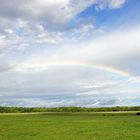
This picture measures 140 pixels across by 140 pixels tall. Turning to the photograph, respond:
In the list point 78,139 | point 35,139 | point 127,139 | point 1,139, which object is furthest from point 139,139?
point 1,139

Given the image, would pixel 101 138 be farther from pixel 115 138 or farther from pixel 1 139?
pixel 1 139

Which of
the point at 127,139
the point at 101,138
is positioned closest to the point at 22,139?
the point at 101,138

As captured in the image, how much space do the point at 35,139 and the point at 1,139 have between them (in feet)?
13.4

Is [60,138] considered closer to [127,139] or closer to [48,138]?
[48,138]

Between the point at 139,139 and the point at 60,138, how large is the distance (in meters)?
9.67

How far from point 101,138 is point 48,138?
21.7 feet

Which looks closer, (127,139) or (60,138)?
(127,139)

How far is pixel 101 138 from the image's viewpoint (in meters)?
39.1

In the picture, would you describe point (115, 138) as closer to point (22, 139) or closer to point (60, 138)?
point (60, 138)

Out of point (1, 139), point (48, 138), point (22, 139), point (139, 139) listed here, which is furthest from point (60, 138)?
point (139, 139)

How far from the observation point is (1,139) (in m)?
38.5

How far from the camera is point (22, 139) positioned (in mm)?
38844

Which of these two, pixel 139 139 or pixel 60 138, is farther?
pixel 60 138

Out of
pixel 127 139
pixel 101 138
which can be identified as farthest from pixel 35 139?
pixel 127 139
